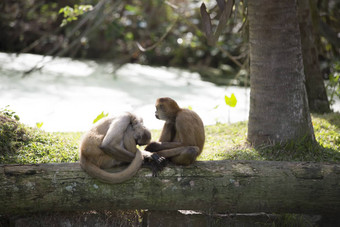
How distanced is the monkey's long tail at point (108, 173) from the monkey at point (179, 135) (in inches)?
19.3

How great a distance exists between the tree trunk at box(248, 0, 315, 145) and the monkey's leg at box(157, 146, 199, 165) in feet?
6.14

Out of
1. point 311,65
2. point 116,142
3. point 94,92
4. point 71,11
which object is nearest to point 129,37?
point 94,92

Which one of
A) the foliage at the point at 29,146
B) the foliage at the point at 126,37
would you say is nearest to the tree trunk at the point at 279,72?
the foliage at the point at 29,146

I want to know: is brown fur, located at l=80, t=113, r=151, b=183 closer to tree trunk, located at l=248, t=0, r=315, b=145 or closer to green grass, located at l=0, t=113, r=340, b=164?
green grass, located at l=0, t=113, r=340, b=164

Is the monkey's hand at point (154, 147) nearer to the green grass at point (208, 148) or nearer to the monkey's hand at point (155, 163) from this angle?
the monkey's hand at point (155, 163)

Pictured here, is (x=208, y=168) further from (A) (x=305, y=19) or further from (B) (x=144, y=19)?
(B) (x=144, y=19)

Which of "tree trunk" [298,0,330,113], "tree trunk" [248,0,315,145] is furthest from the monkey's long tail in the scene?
"tree trunk" [298,0,330,113]

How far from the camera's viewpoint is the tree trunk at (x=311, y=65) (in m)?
8.00

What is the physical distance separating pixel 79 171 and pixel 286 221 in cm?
271

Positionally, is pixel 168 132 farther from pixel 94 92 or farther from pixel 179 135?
pixel 94 92

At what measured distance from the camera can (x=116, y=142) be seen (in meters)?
4.84

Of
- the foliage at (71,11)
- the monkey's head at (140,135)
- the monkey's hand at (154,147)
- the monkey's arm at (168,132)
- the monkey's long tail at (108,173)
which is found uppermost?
the foliage at (71,11)

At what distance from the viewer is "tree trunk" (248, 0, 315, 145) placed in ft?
20.4

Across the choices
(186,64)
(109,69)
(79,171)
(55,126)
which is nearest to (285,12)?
(79,171)
